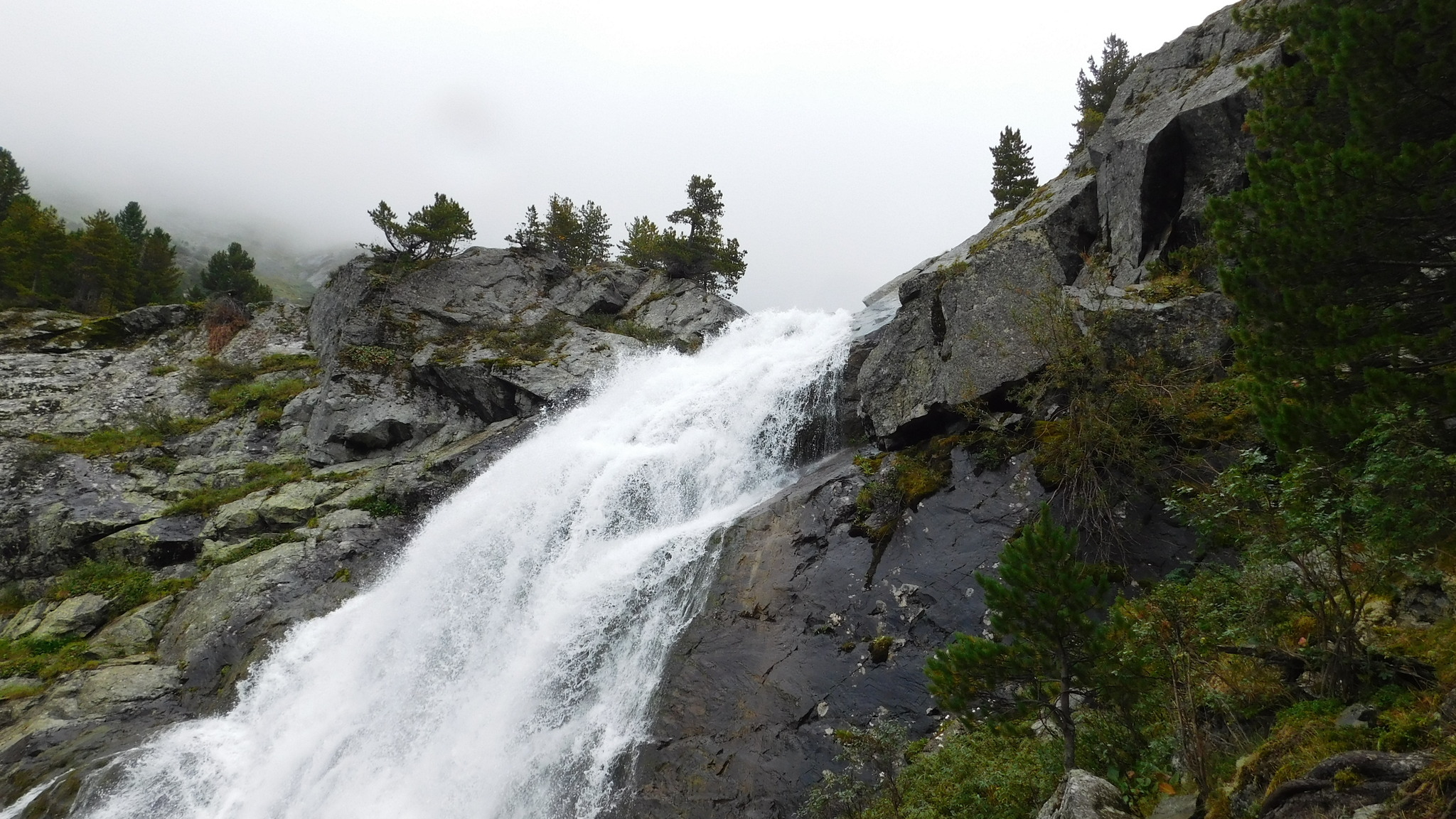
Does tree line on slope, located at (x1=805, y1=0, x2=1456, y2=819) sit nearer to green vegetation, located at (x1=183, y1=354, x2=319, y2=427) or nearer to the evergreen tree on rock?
green vegetation, located at (x1=183, y1=354, x2=319, y2=427)

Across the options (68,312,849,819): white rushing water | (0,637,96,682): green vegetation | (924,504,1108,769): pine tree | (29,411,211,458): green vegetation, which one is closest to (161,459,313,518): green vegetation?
(29,411,211,458): green vegetation

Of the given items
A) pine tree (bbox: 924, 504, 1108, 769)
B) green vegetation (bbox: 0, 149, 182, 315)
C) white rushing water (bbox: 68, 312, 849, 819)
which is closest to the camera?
pine tree (bbox: 924, 504, 1108, 769)

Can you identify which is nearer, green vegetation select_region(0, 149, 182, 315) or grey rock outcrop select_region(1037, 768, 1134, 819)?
grey rock outcrop select_region(1037, 768, 1134, 819)

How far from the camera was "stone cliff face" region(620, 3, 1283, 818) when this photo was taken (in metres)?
10.6

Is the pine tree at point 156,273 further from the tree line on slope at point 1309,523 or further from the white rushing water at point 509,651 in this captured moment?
the tree line on slope at point 1309,523

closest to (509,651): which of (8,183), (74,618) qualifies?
(74,618)

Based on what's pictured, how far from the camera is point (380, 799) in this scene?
12.3 m

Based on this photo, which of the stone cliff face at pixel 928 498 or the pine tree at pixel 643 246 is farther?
the pine tree at pixel 643 246

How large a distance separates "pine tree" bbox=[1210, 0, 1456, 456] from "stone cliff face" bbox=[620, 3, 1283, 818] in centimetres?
280

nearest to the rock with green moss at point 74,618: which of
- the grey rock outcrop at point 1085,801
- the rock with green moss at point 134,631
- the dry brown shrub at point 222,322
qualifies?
the rock with green moss at point 134,631

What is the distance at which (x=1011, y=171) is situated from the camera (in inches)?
1304

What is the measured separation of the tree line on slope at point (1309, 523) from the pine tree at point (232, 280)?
2035 inches

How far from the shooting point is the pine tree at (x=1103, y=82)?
29119mm

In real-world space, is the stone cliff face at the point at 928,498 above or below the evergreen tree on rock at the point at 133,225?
below
